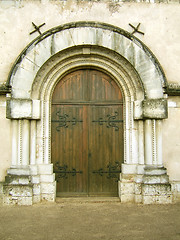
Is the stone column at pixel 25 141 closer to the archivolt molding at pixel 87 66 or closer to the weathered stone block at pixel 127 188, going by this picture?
the archivolt molding at pixel 87 66

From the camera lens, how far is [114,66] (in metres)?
5.86

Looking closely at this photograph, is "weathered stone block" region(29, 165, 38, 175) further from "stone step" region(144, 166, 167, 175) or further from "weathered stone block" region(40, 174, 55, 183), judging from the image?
"stone step" region(144, 166, 167, 175)

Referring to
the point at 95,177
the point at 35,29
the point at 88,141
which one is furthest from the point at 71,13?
the point at 95,177

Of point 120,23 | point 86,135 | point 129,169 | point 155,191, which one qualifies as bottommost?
point 155,191

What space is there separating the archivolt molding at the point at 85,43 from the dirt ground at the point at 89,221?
91.0 inches

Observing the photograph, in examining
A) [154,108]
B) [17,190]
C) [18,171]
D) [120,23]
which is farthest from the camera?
[120,23]

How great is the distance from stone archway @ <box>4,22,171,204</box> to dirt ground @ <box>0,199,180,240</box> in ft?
1.23

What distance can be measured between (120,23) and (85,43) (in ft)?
3.15

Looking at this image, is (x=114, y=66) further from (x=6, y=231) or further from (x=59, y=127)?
(x=6, y=231)

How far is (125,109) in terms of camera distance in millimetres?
5859

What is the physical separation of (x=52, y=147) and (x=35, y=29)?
2.65 metres

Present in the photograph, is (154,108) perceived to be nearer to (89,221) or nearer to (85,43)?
(85,43)

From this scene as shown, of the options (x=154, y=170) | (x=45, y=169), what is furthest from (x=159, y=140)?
(x=45, y=169)

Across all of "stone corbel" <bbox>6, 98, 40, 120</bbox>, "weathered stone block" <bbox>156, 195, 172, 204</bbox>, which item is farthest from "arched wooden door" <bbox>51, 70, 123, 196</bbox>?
"weathered stone block" <bbox>156, 195, 172, 204</bbox>
